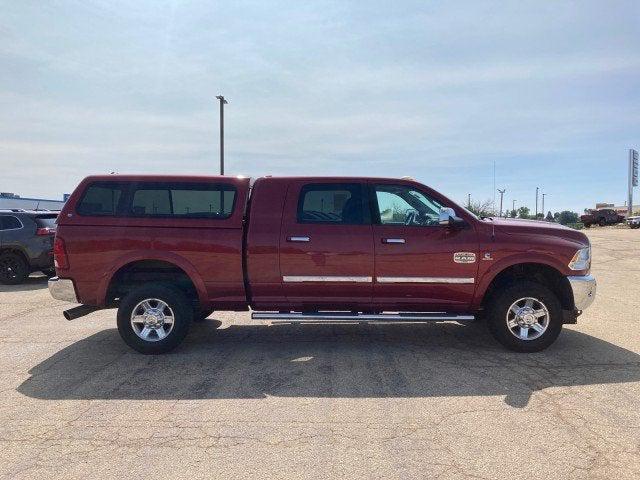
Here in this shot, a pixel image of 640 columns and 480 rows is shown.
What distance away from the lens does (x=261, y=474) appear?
9.02 ft

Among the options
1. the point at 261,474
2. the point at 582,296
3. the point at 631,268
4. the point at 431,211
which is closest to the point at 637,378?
the point at 582,296

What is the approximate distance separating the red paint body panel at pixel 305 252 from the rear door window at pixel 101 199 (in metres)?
0.09

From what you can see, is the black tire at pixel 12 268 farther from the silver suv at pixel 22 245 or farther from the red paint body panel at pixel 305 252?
the red paint body panel at pixel 305 252

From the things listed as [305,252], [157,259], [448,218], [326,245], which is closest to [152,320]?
[157,259]

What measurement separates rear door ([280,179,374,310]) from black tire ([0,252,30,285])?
815 cm

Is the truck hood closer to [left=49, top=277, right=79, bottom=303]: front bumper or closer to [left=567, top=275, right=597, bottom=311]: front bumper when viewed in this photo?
[left=567, top=275, right=597, bottom=311]: front bumper

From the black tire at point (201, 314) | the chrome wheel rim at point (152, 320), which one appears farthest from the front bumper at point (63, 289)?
the black tire at point (201, 314)

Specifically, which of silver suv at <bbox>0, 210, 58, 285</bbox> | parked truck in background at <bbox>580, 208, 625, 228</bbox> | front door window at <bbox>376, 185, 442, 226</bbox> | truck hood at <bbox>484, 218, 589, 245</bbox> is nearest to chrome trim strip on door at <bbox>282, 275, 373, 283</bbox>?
front door window at <bbox>376, 185, 442, 226</bbox>

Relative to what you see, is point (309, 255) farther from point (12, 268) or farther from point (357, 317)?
point (12, 268)

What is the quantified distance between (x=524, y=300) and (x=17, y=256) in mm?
10601

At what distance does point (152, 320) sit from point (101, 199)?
1.51 meters

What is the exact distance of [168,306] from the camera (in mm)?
5031

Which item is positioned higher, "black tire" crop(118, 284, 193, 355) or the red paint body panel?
the red paint body panel

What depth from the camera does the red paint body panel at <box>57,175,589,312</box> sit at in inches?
195
